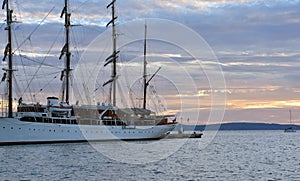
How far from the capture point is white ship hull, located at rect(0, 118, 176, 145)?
74438mm

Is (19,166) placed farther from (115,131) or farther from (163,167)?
(115,131)

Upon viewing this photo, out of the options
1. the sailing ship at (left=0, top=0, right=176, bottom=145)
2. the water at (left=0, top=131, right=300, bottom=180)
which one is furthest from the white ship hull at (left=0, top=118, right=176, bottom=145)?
the water at (left=0, top=131, right=300, bottom=180)

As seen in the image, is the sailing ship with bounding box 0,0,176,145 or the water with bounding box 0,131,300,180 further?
the sailing ship with bounding box 0,0,176,145

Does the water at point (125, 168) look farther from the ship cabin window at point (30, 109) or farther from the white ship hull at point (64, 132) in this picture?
the ship cabin window at point (30, 109)

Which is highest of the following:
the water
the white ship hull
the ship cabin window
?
the ship cabin window

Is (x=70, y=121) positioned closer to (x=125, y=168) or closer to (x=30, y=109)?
(x=30, y=109)

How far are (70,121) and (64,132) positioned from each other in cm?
309

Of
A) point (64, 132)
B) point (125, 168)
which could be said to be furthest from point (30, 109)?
point (125, 168)

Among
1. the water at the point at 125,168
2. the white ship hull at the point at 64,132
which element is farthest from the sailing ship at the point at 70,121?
the water at the point at 125,168

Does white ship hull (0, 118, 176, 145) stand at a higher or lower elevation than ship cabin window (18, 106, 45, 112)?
lower

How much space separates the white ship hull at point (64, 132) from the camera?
7444 centimetres

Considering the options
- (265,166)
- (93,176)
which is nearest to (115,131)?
(265,166)

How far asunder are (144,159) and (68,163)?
31.8 ft

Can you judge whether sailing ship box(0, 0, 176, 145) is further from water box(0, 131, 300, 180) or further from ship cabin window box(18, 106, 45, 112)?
water box(0, 131, 300, 180)
